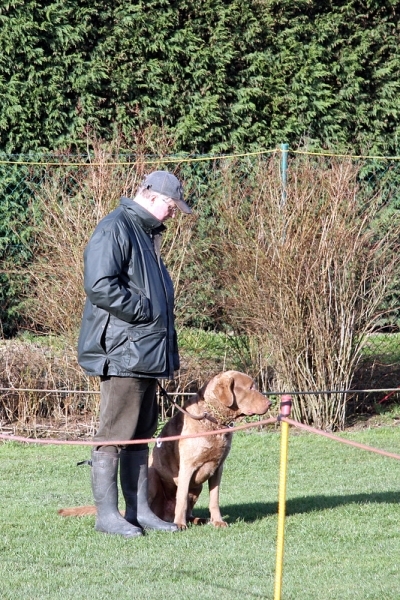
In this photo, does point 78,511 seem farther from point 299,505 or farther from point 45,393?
point 45,393

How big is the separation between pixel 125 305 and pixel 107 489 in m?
1.08

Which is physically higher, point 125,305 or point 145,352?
Answer: point 125,305

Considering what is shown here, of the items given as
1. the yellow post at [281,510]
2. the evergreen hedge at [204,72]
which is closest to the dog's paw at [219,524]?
the yellow post at [281,510]

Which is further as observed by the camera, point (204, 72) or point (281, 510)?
point (204, 72)

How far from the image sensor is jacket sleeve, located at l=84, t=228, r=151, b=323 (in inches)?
202

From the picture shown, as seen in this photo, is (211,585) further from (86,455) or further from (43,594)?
(86,455)

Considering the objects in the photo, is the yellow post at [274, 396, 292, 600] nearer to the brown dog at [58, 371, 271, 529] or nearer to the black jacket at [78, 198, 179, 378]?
the black jacket at [78, 198, 179, 378]

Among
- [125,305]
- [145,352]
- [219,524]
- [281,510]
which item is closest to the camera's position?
[281,510]

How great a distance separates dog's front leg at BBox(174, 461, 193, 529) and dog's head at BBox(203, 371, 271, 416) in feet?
1.42

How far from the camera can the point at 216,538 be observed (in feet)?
17.7

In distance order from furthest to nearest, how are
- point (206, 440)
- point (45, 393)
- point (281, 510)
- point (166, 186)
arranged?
1. point (45, 393)
2. point (206, 440)
3. point (166, 186)
4. point (281, 510)

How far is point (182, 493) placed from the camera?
220 inches

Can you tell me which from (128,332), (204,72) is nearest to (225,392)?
(128,332)

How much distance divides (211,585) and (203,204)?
17.6ft
